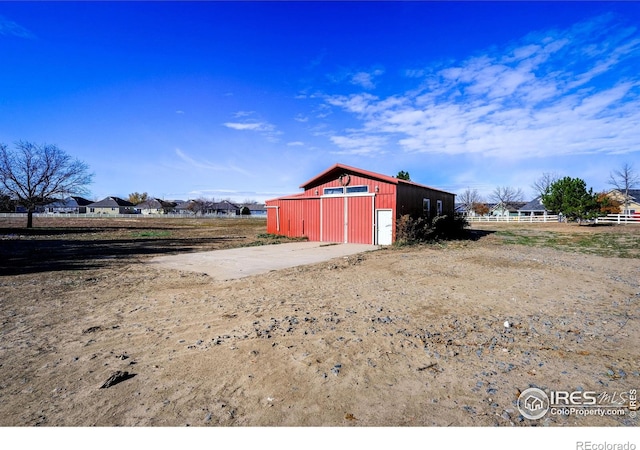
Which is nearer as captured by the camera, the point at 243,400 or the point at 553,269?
the point at 243,400

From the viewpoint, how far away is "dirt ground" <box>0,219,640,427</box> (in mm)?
2783

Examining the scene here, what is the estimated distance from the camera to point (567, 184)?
112ft

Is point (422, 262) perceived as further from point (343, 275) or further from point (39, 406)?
point (39, 406)

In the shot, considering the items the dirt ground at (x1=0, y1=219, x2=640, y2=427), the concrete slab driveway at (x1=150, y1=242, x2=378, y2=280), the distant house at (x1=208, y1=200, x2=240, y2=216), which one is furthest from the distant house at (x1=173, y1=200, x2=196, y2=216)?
the dirt ground at (x1=0, y1=219, x2=640, y2=427)

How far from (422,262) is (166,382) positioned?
9254 millimetres

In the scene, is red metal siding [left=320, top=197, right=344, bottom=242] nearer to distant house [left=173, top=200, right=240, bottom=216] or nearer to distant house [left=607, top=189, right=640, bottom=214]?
distant house [left=607, top=189, right=640, bottom=214]

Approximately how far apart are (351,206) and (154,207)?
97.9 meters

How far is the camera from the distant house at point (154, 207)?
319 ft

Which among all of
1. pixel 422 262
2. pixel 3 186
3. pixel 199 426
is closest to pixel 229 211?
pixel 3 186

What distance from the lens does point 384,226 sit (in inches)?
674

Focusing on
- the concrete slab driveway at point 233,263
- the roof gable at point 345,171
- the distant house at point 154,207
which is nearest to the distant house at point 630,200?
the roof gable at point 345,171

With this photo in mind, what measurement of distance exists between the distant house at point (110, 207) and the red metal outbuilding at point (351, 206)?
93739 millimetres

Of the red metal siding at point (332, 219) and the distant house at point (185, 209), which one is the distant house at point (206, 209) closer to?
the distant house at point (185, 209)

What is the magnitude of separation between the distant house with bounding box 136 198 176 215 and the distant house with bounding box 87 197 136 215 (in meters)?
Result: 2.51
